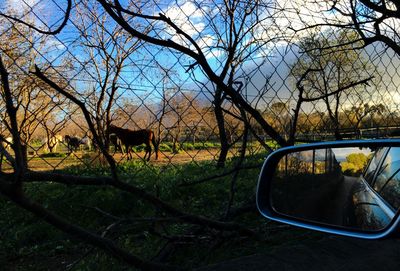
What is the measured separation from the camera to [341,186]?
1.39 m

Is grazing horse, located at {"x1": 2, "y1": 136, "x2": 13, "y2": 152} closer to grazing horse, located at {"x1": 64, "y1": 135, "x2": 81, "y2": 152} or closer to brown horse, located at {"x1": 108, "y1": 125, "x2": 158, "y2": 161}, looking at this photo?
grazing horse, located at {"x1": 64, "y1": 135, "x2": 81, "y2": 152}

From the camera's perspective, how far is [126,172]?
417 centimetres

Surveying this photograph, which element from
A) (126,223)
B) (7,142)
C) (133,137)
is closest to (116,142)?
(133,137)

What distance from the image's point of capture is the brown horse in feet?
10.7

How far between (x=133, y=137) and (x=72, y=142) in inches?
20.4

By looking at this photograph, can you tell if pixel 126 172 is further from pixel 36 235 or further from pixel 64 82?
pixel 64 82

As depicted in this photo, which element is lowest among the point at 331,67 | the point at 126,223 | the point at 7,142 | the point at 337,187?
the point at 126,223

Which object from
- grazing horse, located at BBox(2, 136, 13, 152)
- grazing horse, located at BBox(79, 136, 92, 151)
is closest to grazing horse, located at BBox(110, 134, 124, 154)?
grazing horse, located at BBox(79, 136, 92, 151)

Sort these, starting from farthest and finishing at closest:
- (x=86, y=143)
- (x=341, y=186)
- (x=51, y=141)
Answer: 1. (x=86, y=143)
2. (x=51, y=141)
3. (x=341, y=186)

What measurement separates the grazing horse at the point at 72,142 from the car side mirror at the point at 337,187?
1.95 meters

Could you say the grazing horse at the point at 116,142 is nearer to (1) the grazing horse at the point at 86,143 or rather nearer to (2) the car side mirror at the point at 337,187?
(1) the grazing horse at the point at 86,143

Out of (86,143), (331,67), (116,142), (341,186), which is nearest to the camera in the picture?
(341,186)

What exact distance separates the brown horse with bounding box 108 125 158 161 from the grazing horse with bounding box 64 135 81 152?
0.27 m

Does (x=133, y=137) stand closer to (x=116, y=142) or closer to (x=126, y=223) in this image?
(x=116, y=142)
